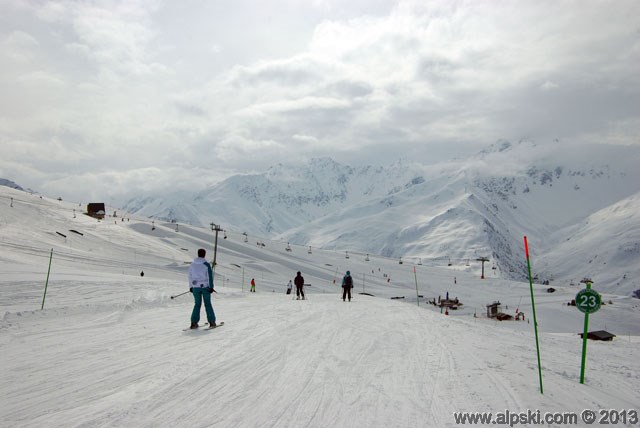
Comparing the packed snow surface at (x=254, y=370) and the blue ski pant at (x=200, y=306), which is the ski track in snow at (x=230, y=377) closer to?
the packed snow surface at (x=254, y=370)

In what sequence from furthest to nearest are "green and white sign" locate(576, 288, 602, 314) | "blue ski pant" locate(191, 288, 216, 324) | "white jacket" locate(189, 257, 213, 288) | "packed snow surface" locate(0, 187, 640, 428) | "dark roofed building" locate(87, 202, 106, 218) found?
"dark roofed building" locate(87, 202, 106, 218) → "white jacket" locate(189, 257, 213, 288) → "blue ski pant" locate(191, 288, 216, 324) → "green and white sign" locate(576, 288, 602, 314) → "packed snow surface" locate(0, 187, 640, 428)

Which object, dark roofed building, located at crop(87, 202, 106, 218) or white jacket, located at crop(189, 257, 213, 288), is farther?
dark roofed building, located at crop(87, 202, 106, 218)

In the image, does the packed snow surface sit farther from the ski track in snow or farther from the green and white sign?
the green and white sign

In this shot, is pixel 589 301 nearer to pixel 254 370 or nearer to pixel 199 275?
pixel 254 370

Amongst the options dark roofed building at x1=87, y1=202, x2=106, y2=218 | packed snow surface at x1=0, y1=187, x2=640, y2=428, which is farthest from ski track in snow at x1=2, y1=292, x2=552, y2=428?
dark roofed building at x1=87, y1=202, x2=106, y2=218

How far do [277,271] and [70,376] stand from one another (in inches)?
3149

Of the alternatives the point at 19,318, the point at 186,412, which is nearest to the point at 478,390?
the point at 186,412

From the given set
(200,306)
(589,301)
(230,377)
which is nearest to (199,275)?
(200,306)

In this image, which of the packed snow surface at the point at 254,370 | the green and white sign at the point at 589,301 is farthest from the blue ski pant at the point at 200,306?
the green and white sign at the point at 589,301

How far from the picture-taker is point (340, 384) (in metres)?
7.20

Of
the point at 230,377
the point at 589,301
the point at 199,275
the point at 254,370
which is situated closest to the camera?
the point at 230,377

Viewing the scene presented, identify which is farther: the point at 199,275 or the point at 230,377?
the point at 199,275

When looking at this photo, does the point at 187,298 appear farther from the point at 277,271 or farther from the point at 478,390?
the point at 277,271

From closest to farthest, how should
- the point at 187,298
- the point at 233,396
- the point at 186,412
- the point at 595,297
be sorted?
1. the point at 186,412
2. the point at 233,396
3. the point at 595,297
4. the point at 187,298
